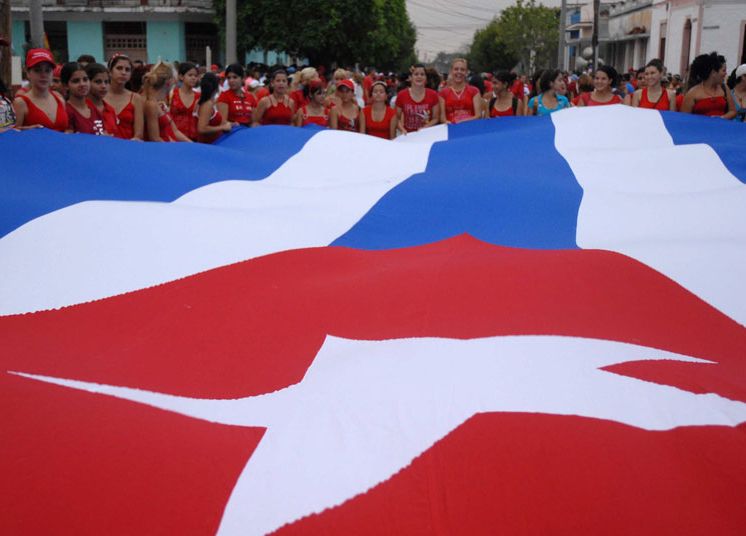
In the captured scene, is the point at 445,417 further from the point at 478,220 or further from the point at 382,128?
the point at 382,128

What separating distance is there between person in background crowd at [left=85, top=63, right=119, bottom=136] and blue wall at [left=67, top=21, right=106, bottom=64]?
3120 cm

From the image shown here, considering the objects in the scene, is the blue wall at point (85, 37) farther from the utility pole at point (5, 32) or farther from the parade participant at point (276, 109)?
the parade participant at point (276, 109)

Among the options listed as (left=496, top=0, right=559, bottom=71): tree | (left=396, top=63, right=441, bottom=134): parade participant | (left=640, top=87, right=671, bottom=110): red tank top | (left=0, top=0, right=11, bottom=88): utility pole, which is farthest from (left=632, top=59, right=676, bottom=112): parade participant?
(left=496, top=0, right=559, bottom=71): tree

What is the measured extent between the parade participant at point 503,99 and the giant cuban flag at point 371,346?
254 cm

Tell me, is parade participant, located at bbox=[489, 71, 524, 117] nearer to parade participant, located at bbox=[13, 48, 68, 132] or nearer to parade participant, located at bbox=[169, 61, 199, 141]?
parade participant, located at bbox=[169, 61, 199, 141]

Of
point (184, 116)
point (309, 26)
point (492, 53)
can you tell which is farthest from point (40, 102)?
point (492, 53)

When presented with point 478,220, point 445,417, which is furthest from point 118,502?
point 478,220

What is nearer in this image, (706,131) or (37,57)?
(37,57)

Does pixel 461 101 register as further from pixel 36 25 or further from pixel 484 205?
pixel 36 25

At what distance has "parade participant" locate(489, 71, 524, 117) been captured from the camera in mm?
6918

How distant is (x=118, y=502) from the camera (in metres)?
1.70

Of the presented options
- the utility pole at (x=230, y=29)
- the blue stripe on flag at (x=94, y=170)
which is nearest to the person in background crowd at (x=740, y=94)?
the blue stripe on flag at (x=94, y=170)

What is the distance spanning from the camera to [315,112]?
21.7 ft

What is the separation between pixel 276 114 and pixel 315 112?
0.38 metres
